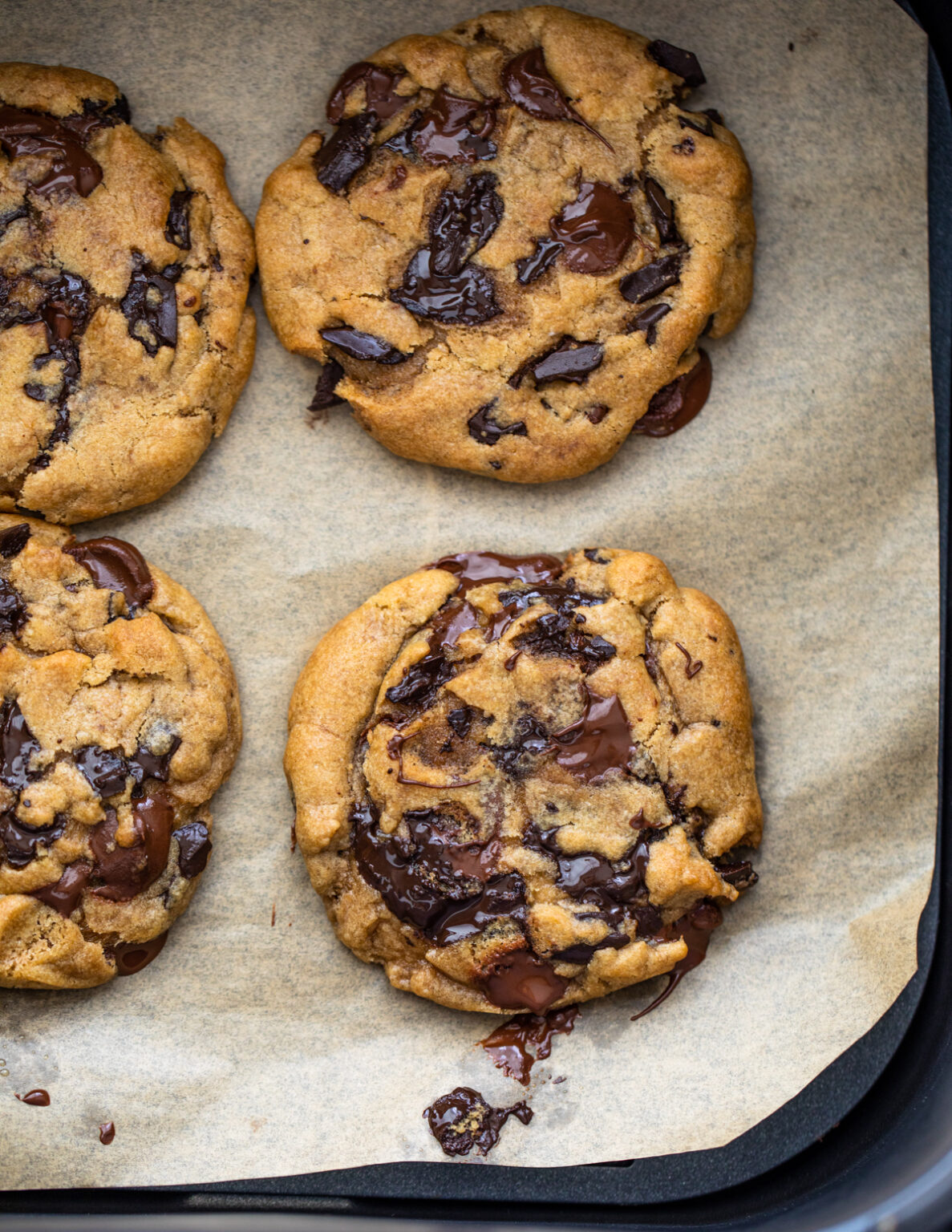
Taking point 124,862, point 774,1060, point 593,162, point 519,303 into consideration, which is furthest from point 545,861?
point 593,162

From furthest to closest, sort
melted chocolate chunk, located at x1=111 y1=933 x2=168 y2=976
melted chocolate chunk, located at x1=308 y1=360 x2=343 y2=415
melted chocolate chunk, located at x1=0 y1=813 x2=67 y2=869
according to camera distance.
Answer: melted chocolate chunk, located at x1=308 y1=360 x2=343 y2=415, melted chocolate chunk, located at x1=111 y1=933 x2=168 y2=976, melted chocolate chunk, located at x1=0 y1=813 x2=67 y2=869

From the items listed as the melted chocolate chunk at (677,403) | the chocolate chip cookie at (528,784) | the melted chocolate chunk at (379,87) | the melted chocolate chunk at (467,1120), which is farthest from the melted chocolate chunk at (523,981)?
the melted chocolate chunk at (379,87)

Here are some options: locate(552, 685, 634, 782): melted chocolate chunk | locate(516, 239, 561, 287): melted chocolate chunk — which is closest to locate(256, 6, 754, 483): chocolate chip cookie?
locate(516, 239, 561, 287): melted chocolate chunk

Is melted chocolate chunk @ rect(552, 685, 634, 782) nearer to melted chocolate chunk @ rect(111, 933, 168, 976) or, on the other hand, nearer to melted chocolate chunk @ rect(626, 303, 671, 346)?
melted chocolate chunk @ rect(626, 303, 671, 346)

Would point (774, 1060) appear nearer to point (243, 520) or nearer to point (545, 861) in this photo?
point (545, 861)

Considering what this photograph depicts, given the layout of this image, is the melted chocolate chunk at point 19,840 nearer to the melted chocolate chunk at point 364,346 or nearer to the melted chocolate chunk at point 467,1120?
the melted chocolate chunk at point 467,1120

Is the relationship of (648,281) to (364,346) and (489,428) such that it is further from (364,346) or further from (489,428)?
(364,346)

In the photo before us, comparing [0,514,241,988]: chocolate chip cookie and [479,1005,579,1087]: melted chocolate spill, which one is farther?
[479,1005,579,1087]: melted chocolate spill
